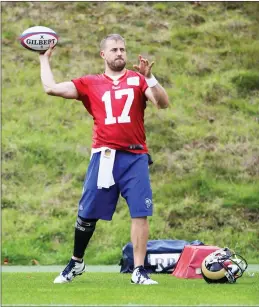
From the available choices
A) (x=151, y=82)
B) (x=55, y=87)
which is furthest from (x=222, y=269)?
(x=55, y=87)

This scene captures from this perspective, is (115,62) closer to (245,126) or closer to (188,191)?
(188,191)

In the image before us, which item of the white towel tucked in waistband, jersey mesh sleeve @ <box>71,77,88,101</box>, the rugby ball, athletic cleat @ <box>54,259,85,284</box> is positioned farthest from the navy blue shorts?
the rugby ball

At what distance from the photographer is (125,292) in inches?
270

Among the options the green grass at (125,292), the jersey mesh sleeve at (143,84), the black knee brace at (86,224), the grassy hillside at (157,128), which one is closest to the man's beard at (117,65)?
the jersey mesh sleeve at (143,84)

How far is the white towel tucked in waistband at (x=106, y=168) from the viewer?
25.3ft

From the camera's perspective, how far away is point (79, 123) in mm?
16812

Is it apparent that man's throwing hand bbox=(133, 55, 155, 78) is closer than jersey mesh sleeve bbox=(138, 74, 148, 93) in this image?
Yes

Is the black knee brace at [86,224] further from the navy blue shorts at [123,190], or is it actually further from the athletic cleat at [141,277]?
the athletic cleat at [141,277]

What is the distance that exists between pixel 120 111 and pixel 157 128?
29.2 feet

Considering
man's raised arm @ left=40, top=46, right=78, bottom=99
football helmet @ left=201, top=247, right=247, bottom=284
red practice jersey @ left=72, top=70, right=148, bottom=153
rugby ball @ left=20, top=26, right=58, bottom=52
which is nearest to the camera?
red practice jersey @ left=72, top=70, right=148, bottom=153

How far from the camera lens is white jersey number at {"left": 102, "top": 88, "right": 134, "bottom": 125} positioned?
7773 mm

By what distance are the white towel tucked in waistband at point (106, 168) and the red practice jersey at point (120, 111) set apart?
2.4 inches

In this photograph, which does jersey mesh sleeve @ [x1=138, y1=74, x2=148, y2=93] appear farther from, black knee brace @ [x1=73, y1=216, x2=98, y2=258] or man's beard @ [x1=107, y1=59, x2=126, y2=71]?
black knee brace @ [x1=73, y1=216, x2=98, y2=258]

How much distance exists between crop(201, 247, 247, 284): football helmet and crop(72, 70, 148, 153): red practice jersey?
1.12 metres
